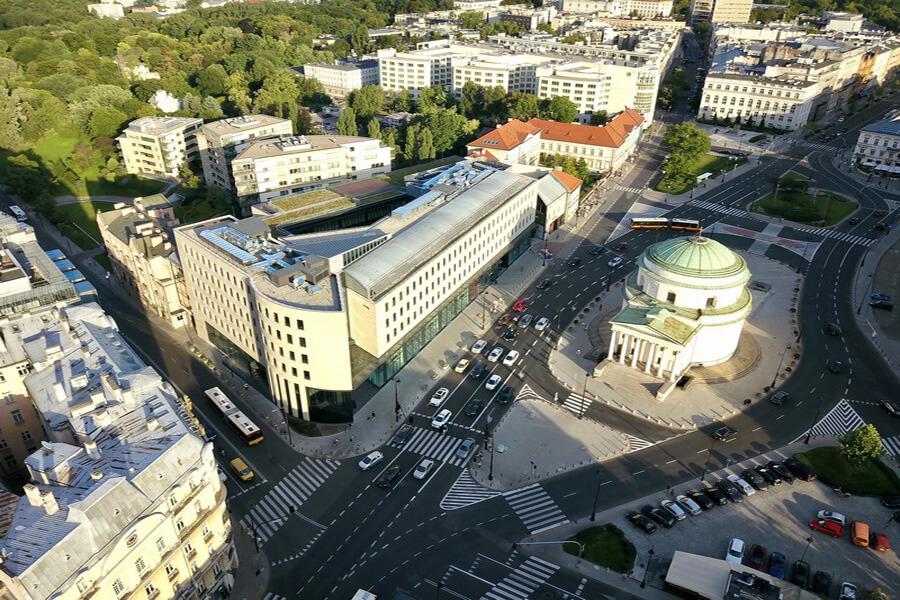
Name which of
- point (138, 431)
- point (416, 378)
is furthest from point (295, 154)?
point (138, 431)

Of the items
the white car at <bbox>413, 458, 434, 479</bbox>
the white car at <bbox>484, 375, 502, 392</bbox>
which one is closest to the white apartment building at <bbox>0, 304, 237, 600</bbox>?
the white car at <bbox>413, 458, 434, 479</bbox>

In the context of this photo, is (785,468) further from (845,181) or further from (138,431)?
(845,181)

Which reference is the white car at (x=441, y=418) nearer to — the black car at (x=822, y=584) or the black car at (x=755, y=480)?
the black car at (x=755, y=480)

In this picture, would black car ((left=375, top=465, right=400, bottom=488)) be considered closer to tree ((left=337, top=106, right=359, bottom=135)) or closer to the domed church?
the domed church

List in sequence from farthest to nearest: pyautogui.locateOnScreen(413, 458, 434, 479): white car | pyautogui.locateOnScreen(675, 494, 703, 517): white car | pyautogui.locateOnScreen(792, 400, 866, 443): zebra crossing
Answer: pyautogui.locateOnScreen(792, 400, 866, 443): zebra crossing → pyautogui.locateOnScreen(413, 458, 434, 479): white car → pyautogui.locateOnScreen(675, 494, 703, 517): white car

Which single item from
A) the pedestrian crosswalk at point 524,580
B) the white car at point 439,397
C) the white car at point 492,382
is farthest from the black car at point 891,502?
the white car at point 439,397

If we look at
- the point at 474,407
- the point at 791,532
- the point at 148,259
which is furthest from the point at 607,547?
the point at 148,259

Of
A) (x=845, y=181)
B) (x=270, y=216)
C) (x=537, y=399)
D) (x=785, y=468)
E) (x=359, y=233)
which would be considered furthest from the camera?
(x=845, y=181)
